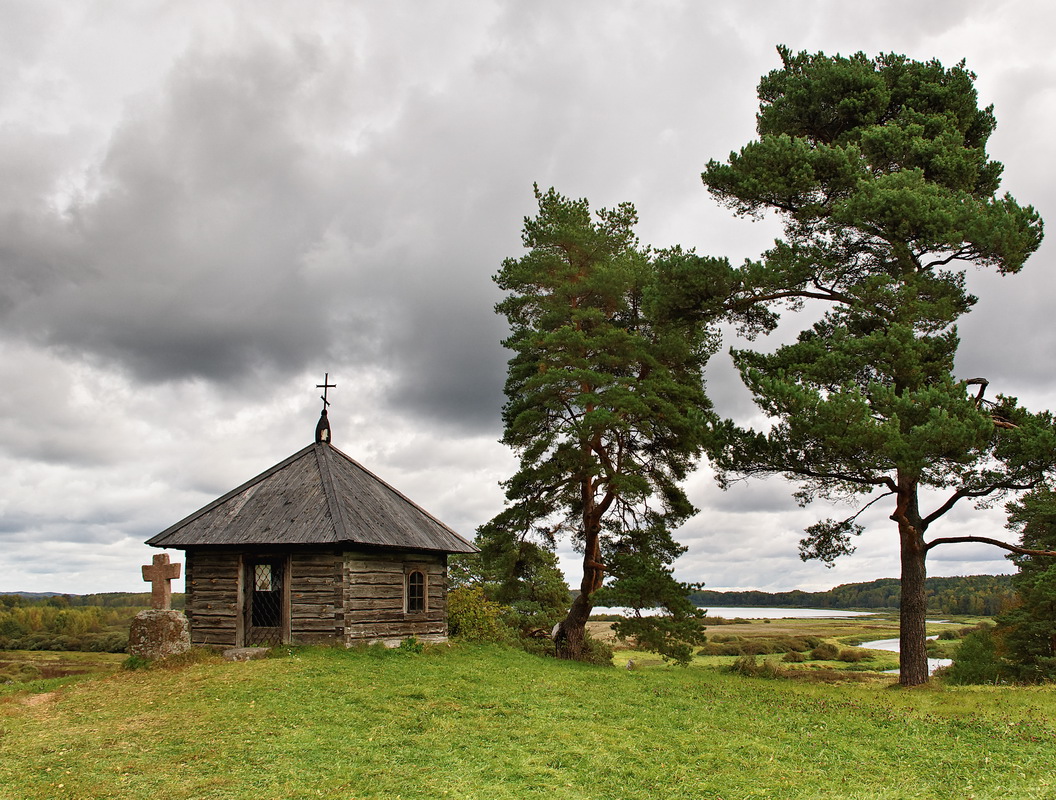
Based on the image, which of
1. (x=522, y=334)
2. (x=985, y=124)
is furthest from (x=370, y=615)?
(x=985, y=124)

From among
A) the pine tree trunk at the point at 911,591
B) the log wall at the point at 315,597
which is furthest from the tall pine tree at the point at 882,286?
the log wall at the point at 315,597

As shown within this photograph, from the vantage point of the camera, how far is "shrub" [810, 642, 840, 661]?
40.0 m

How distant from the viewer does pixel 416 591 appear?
20.2m

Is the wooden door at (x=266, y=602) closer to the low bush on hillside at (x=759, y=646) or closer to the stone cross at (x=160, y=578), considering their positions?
the stone cross at (x=160, y=578)

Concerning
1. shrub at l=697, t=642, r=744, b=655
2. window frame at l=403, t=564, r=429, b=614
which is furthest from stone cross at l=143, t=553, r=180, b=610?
shrub at l=697, t=642, r=744, b=655

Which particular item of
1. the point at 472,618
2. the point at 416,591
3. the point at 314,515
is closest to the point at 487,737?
the point at 314,515

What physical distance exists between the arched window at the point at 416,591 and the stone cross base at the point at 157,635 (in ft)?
19.7

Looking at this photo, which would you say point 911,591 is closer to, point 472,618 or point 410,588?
point 472,618

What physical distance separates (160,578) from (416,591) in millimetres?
6824

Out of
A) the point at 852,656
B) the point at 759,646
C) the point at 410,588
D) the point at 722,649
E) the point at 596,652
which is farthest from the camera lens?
the point at 759,646

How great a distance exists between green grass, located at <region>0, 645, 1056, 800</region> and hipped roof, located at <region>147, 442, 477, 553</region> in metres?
3.11

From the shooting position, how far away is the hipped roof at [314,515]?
17797 millimetres

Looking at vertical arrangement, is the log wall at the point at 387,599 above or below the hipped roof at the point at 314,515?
below

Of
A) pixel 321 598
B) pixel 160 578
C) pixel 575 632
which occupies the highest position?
pixel 160 578
